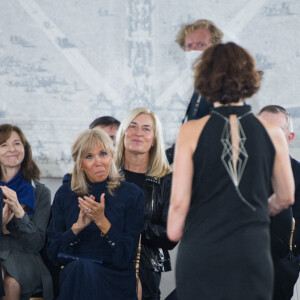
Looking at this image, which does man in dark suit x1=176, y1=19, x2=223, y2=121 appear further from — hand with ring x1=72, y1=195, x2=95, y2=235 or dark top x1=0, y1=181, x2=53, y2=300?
dark top x1=0, y1=181, x2=53, y2=300

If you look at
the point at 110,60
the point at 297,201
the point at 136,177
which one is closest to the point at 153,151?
the point at 136,177

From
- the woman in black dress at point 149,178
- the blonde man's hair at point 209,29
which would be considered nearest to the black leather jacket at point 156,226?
the woman in black dress at point 149,178

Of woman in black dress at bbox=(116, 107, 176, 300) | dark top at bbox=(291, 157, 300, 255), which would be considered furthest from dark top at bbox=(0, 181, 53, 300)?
dark top at bbox=(291, 157, 300, 255)

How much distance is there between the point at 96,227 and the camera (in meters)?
3.10

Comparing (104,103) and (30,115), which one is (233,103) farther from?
(30,115)

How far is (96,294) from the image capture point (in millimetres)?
2975

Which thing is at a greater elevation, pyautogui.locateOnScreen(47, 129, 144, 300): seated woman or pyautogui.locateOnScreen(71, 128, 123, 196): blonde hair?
pyautogui.locateOnScreen(71, 128, 123, 196): blonde hair

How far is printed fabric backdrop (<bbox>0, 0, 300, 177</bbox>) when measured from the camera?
14.4 feet

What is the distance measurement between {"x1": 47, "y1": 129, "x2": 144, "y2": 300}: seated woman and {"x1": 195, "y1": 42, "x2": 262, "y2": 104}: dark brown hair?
3.89 ft

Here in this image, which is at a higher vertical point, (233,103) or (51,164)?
(233,103)

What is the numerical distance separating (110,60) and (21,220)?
173cm

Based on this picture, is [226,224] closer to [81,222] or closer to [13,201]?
[81,222]

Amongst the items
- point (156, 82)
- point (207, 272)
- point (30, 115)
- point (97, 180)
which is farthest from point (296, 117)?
point (207, 272)

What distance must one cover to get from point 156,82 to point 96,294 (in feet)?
6.84
